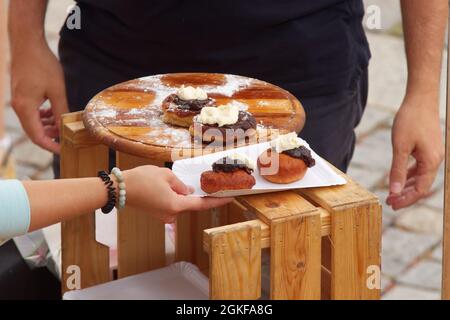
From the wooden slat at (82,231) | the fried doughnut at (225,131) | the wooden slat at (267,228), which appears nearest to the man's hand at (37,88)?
the wooden slat at (82,231)

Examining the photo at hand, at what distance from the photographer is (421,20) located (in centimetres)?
245

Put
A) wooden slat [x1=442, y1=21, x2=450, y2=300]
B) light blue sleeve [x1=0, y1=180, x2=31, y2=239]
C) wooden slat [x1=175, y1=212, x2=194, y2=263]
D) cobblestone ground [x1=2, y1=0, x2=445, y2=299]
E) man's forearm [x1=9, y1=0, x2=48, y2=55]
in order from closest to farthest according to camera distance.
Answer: light blue sleeve [x1=0, y1=180, x2=31, y2=239] < wooden slat [x1=442, y1=21, x2=450, y2=300] < wooden slat [x1=175, y1=212, x2=194, y2=263] < man's forearm [x1=9, y1=0, x2=48, y2=55] < cobblestone ground [x1=2, y1=0, x2=445, y2=299]

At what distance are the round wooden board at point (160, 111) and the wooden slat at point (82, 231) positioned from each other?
15cm

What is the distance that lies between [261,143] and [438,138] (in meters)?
0.57

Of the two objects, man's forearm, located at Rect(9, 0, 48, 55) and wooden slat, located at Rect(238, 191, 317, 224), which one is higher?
man's forearm, located at Rect(9, 0, 48, 55)

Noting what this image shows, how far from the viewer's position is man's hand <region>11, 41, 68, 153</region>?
2469mm

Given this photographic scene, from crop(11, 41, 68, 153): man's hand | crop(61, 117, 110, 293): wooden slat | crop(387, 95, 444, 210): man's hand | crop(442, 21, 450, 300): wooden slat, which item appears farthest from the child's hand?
crop(11, 41, 68, 153): man's hand

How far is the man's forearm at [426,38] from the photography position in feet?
7.97

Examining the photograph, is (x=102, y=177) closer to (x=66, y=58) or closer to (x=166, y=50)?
(x=166, y=50)

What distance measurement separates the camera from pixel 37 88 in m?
2.47

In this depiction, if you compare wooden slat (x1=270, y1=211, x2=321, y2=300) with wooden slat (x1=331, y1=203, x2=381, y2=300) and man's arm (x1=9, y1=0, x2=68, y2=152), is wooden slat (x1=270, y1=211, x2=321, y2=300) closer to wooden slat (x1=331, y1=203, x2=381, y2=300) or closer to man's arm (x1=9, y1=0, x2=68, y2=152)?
wooden slat (x1=331, y1=203, x2=381, y2=300)

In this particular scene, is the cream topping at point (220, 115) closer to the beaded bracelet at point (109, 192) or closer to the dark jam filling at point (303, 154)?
the dark jam filling at point (303, 154)

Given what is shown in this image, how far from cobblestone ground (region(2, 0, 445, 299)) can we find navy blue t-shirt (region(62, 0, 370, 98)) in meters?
1.14
